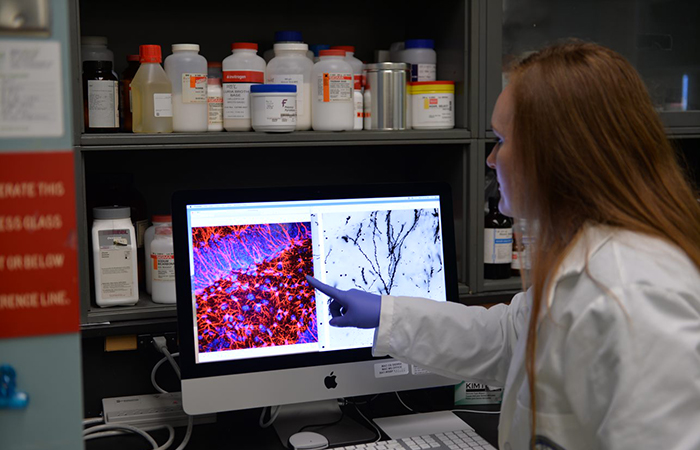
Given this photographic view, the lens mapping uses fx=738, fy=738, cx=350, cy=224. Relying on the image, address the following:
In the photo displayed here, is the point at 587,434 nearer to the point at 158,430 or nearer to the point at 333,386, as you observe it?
the point at 333,386

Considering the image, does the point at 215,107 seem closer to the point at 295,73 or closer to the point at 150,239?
the point at 295,73

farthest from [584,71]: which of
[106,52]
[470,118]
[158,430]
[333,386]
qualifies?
[158,430]

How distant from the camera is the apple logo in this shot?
1.46 m

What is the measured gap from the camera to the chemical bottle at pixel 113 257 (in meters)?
1.47

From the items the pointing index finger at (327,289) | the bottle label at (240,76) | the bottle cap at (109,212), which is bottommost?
the pointing index finger at (327,289)

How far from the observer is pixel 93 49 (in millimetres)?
1499

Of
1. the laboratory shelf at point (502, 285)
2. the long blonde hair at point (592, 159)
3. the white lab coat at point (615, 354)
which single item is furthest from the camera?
the laboratory shelf at point (502, 285)

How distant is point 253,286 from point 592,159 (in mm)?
703

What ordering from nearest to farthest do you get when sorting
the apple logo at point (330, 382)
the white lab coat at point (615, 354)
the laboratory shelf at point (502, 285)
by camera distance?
the white lab coat at point (615, 354) → the apple logo at point (330, 382) → the laboratory shelf at point (502, 285)

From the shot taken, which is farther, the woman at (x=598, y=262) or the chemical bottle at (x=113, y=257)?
the chemical bottle at (x=113, y=257)

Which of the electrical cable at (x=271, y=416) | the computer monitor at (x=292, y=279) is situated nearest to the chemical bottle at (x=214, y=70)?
the computer monitor at (x=292, y=279)

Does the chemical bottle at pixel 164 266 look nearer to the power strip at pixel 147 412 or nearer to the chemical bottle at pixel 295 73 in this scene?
the power strip at pixel 147 412

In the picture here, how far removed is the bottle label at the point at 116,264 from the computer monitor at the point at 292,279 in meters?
0.16

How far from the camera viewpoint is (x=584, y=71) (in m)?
1.04
